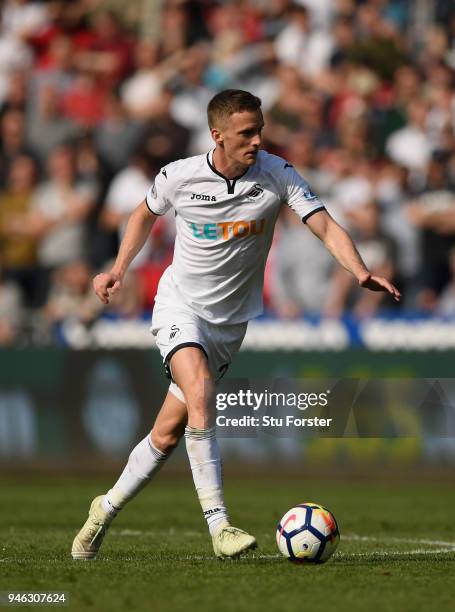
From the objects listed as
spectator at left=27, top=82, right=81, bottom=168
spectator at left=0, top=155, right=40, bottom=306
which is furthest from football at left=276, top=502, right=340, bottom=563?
spectator at left=27, top=82, right=81, bottom=168

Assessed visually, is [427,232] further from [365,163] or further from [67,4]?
[67,4]

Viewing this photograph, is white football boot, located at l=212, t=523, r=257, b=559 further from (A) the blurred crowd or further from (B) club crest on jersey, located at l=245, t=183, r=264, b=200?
(A) the blurred crowd

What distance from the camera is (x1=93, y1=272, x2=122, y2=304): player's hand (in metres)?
7.31

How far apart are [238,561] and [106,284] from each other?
169 centimetres

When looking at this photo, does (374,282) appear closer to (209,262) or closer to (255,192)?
(255,192)

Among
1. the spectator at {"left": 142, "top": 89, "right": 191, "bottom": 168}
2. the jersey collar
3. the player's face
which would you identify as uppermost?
the spectator at {"left": 142, "top": 89, "right": 191, "bottom": 168}

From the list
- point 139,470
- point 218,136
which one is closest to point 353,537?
point 139,470

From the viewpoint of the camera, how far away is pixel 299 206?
7422 millimetres

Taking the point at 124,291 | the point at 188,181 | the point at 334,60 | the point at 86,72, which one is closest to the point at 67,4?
the point at 86,72

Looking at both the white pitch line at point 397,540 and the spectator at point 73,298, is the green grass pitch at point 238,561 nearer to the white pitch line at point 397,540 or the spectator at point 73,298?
the white pitch line at point 397,540

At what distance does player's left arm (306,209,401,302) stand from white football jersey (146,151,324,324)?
8cm

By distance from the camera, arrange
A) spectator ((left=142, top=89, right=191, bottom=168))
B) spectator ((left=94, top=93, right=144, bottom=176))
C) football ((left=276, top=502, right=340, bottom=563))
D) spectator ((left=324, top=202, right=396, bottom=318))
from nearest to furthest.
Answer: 1. football ((left=276, top=502, right=340, bottom=563))
2. spectator ((left=324, top=202, right=396, bottom=318))
3. spectator ((left=142, top=89, right=191, bottom=168))
4. spectator ((left=94, top=93, right=144, bottom=176))

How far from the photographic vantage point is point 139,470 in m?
7.44

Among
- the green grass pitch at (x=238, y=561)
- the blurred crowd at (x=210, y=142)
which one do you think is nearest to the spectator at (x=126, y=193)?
the blurred crowd at (x=210, y=142)
